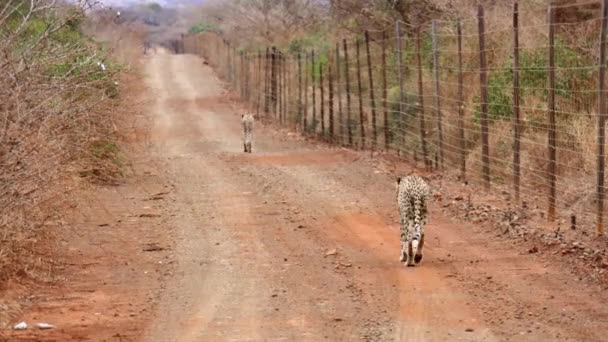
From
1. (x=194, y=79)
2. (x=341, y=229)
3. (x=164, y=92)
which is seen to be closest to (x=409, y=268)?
(x=341, y=229)

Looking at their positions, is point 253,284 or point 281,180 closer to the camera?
point 253,284

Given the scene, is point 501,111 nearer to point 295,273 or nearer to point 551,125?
point 551,125

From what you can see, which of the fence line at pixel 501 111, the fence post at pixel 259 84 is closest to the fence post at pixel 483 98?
the fence line at pixel 501 111

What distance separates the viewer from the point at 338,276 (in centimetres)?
967

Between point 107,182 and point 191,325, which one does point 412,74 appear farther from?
point 191,325

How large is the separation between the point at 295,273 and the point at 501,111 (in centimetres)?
768

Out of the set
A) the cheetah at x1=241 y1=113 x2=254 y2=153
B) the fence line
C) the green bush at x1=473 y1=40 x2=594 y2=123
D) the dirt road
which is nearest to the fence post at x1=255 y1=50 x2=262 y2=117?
the fence line

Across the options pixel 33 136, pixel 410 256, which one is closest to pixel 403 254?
pixel 410 256

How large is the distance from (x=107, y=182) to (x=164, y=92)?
28651 mm

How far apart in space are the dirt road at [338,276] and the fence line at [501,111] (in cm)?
123

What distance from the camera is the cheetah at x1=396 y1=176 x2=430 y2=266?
33.2 feet

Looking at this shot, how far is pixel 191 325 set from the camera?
7.95m

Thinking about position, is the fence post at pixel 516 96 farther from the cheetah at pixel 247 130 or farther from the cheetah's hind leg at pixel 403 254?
the cheetah at pixel 247 130

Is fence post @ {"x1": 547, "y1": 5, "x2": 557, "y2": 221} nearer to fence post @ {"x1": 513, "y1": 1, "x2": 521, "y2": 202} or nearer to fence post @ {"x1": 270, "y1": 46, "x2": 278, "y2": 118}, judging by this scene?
fence post @ {"x1": 513, "y1": 1, "x2": 521, "y2": 202}
